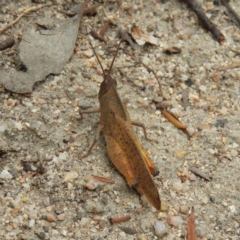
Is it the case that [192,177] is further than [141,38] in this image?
No

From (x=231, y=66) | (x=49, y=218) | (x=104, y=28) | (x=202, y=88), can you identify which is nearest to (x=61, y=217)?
(x=49, y=218)

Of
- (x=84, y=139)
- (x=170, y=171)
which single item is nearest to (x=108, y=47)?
(x=84, y=139)

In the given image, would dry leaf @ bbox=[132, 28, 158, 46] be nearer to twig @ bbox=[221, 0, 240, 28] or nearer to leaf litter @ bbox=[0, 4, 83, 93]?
leaf litter @ bbox=[0, 4, 83, 93]

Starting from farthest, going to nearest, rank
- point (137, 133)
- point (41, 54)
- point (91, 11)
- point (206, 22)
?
point (206, 22)
point (91, 11)
point (41, 54)
point (137, 133)

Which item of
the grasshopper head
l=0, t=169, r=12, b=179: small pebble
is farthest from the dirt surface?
the grasshopper head

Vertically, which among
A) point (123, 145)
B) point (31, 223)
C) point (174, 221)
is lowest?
point (31, 223)

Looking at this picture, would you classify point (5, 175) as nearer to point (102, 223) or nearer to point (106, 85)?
point (102, 223)
